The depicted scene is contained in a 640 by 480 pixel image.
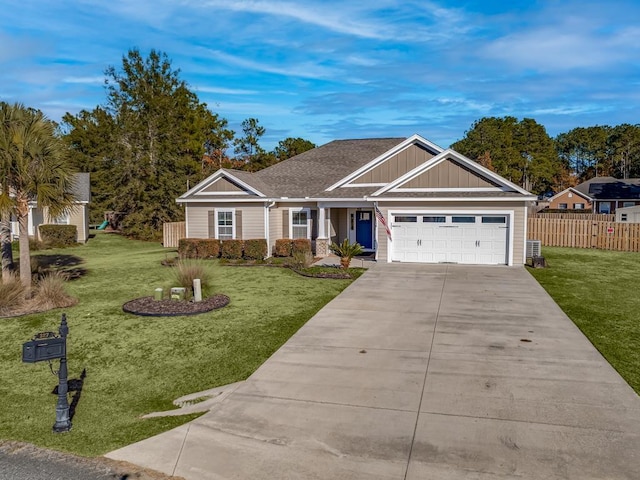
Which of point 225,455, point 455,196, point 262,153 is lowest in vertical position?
point 225,455

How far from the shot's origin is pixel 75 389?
7.94 metres

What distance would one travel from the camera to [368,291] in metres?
15.0

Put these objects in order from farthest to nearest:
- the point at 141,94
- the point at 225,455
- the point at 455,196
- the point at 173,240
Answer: the point at 141,94 < the point at 173,240 < the point at 455,196 < the point at 225,455

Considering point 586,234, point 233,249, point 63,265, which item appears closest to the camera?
point 63,265

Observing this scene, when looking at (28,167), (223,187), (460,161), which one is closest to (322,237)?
(223,187)

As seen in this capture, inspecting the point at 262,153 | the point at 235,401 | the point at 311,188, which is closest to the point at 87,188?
the point at 311,188

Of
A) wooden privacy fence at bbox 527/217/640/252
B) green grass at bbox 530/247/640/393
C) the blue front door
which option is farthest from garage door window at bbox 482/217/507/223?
wooden privacy fence at bbox 527/217/640/252

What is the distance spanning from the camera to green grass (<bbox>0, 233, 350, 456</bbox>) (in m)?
6.70

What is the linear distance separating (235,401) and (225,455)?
1509 millimetres

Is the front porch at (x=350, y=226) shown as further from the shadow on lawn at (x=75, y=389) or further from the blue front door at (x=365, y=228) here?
the shadow on lawn at (x=75, y=389)

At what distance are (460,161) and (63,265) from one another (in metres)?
17.4

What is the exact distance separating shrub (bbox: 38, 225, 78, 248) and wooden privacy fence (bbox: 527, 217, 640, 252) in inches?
1058

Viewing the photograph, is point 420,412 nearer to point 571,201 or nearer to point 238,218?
point 238,218

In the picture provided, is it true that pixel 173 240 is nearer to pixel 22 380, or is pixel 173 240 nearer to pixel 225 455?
pixel 22 380
